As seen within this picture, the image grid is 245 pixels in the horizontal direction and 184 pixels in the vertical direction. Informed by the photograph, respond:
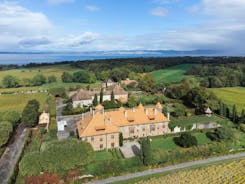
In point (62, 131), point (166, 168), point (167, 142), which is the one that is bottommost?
point (166, 168)

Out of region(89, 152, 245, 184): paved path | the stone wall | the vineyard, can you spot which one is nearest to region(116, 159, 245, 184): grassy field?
the vineyard

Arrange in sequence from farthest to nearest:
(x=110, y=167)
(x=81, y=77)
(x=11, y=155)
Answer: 1. (x=81, y=77)
2. (x=11, y=155)
3. (x=110, y=167)

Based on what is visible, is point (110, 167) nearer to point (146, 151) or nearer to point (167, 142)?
point (146, 151)

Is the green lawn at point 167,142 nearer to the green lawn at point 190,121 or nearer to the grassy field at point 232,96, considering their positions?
the green lawn at point 190,121

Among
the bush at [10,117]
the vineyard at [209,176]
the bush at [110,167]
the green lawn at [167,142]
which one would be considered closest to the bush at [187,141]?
the green lawn at [167,142]

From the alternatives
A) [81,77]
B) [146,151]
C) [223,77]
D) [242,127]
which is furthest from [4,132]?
[223,77]

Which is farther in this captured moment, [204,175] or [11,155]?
[11,155]

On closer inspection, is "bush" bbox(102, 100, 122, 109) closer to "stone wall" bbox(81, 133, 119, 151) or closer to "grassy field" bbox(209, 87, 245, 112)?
"stone wall" bbox(81, 133, 119, 151)
